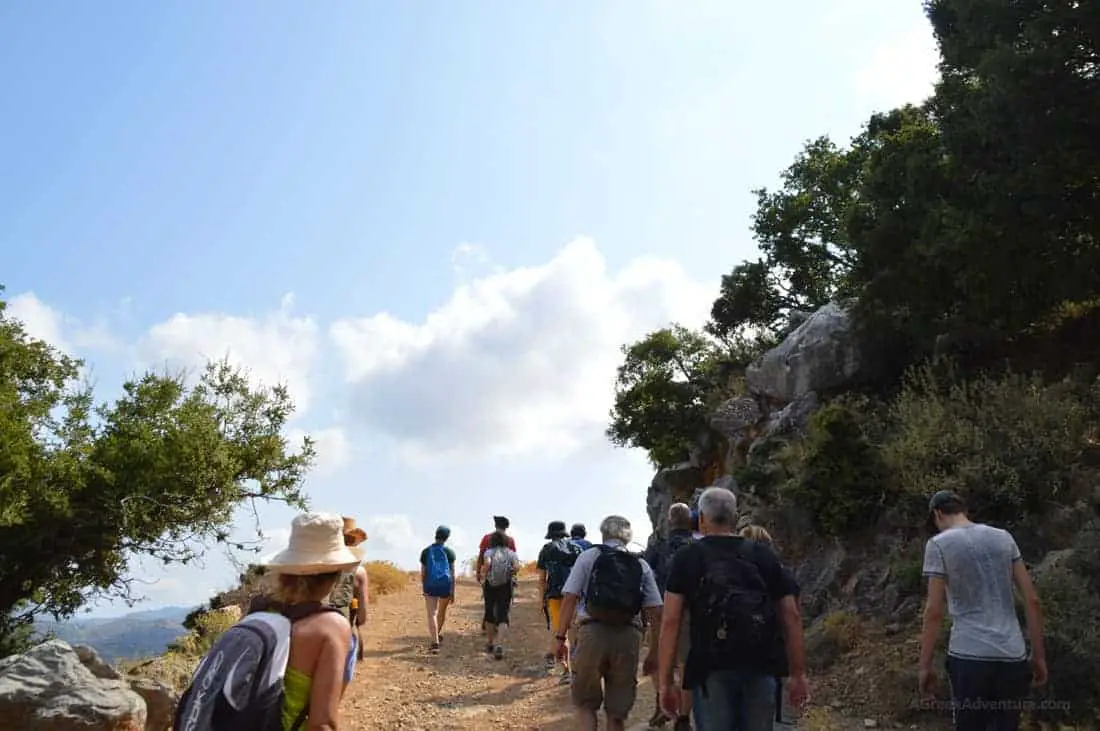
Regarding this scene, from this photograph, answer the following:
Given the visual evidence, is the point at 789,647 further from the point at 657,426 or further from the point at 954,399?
the point at 657,426

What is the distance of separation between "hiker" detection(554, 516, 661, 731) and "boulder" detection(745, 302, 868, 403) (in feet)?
41.1

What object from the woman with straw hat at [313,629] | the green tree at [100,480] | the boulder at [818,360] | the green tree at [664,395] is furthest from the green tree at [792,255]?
the woman with straw hat at [313,629]

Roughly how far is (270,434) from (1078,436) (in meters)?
14.9

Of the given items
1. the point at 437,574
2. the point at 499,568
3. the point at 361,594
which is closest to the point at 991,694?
the point at 361,594

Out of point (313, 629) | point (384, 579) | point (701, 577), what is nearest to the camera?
point (313, 629)

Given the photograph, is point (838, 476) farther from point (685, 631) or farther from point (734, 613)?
point (734, 613)

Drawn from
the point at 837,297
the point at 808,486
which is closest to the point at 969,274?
the point at 808,486

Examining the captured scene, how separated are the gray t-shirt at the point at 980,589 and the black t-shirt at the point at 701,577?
50.1 inches

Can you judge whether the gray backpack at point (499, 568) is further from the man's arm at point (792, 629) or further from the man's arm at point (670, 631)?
the man's arm at point (792, 629)

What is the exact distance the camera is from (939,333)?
16328 mm

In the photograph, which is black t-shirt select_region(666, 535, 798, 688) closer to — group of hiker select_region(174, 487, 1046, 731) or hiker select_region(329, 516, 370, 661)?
group of hiker select_region(174, 487, 1046, 731)

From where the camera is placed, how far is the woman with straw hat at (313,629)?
10.2ft

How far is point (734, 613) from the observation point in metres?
4.53

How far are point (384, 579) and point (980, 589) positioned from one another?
2082cm
